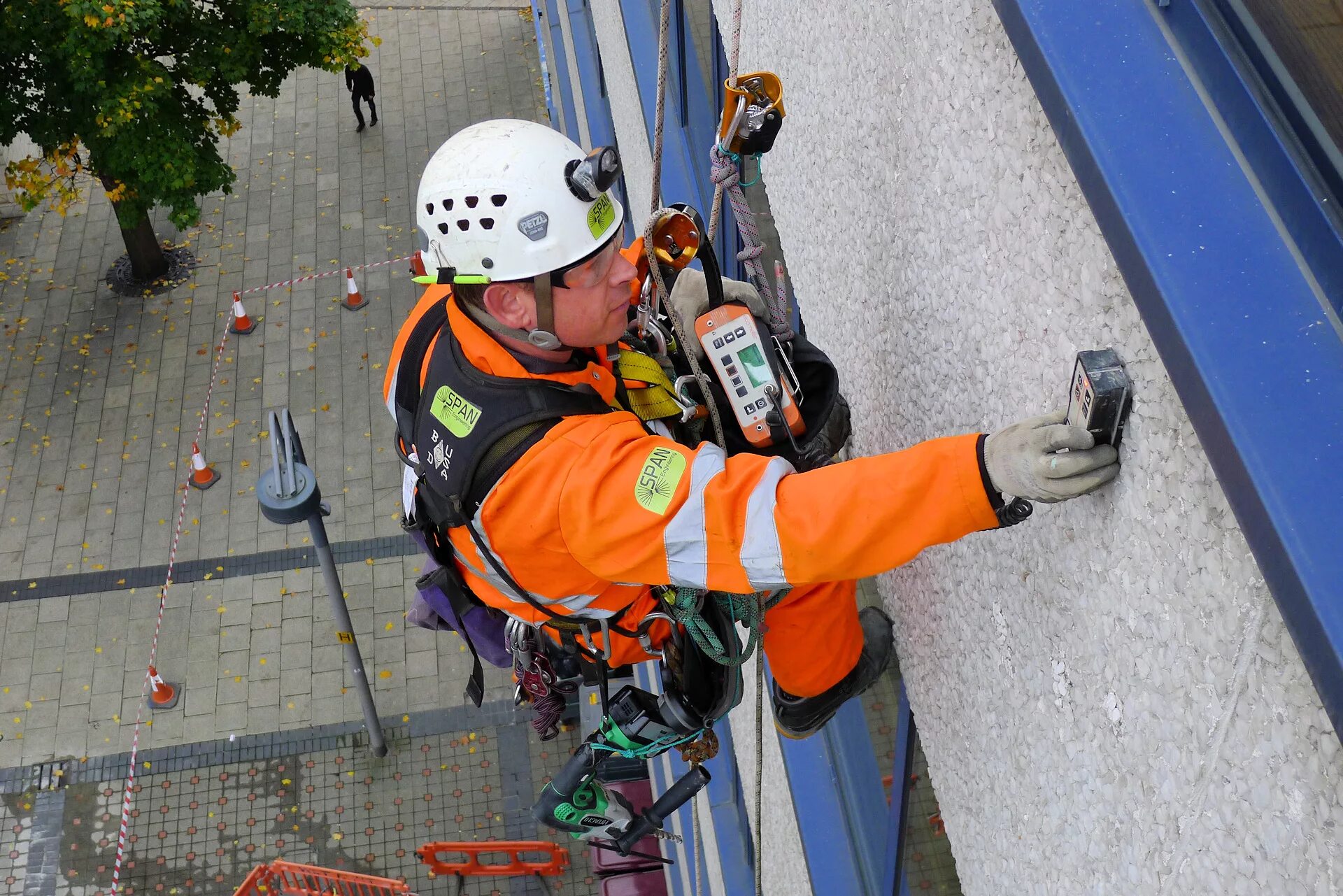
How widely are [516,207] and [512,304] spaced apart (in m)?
0.22

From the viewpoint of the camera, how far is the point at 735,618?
274 centimetres

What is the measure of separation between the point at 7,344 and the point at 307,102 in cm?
494

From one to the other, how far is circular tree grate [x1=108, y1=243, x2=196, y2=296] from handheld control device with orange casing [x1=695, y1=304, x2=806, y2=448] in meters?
11.3

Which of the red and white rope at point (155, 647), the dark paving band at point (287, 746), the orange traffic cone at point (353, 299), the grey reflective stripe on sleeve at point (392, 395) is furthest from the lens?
the orange traffic cone at point (353, 299)

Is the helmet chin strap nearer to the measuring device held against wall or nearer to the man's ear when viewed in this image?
the man's ear

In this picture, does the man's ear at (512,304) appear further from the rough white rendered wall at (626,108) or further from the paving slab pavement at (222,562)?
the paving slab pavement at (222,562)

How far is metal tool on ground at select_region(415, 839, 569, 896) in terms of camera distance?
769cm

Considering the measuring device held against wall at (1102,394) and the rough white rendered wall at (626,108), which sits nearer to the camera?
the measuring device held against wall at (1102,394)

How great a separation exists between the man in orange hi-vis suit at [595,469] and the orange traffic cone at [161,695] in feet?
22.2

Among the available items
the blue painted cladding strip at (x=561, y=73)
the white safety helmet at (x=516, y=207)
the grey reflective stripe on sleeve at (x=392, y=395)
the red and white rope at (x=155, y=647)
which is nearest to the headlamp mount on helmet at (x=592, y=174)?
the white safety helmet at (x=516, y=207)

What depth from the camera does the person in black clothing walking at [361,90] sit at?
13344 mm

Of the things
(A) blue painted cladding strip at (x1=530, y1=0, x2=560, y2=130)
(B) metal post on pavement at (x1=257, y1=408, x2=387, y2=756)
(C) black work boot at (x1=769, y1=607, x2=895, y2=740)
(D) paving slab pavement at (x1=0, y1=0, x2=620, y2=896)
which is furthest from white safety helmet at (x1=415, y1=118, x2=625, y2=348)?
(A) blue painted cladding strip at (x1=530, y1=0, x2=560, y2=130)

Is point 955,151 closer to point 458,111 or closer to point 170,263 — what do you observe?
point 170,263

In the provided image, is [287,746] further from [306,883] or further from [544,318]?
[544,318]
